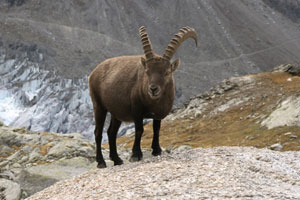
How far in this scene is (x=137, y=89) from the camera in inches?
608

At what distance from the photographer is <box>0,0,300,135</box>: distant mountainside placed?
356 ft

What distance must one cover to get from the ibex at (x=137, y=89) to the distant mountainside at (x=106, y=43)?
280 feet

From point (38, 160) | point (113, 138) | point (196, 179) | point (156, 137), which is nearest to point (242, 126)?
point (38, 160)

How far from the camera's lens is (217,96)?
170 ft

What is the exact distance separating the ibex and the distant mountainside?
280 feet

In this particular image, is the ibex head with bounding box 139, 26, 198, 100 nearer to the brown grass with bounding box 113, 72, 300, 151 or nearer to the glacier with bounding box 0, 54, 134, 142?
the brown grass with bounding box 113, 72, 300, 151

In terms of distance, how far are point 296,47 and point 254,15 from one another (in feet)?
71.6

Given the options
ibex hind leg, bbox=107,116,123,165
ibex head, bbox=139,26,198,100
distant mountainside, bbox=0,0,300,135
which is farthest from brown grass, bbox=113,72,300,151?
distant mountainside, bbox=0,0,300,135

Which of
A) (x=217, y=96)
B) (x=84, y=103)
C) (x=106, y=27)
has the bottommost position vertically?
(x=84, y=103)

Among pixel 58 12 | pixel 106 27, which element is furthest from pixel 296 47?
pixel 58 12

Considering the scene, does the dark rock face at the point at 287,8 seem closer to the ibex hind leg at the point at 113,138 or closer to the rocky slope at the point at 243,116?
the rocky slope at the point at 243,116

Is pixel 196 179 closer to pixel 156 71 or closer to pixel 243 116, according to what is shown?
pixel 156 71

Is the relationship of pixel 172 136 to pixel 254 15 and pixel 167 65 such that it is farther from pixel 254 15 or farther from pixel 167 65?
pixel 254 15

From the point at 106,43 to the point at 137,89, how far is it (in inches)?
4670
